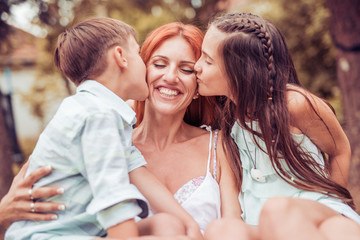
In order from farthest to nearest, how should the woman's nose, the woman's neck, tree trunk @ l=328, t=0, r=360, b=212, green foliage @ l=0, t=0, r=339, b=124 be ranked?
green foliage @ l=0, t=0, r=339, b=124 < tree trunk @ l=328, t=0, r=360, b=212 < the woman's neck < the woman's nose

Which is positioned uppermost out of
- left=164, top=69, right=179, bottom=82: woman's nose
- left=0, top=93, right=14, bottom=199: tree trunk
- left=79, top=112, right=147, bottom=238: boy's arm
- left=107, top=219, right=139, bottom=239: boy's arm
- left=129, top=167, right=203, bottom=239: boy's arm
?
left=164, top=69, right=179, bottom=82: woman's nose

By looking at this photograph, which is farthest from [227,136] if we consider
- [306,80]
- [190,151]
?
[306,80]

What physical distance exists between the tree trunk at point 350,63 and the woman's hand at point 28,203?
362cm

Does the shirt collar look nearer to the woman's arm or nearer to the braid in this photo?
the woman's arm

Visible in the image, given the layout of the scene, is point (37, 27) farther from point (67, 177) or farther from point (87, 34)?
point (67, 177)

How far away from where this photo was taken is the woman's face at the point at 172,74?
2625 mm

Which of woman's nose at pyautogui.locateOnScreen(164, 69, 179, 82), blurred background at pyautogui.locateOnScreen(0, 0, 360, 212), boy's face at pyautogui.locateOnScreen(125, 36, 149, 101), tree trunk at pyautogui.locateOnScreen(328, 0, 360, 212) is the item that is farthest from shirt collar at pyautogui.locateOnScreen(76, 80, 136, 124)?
tree trunk at pyautogui.locateOnScreen(328, 0, 360, 212)

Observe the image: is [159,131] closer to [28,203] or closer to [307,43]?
[28,203]

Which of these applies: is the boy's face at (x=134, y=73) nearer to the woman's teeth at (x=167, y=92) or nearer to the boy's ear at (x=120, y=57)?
the boy's ear at (x=120, y=57)

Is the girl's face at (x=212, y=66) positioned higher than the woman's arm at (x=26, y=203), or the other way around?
the girl's face at (x=212, y=66)

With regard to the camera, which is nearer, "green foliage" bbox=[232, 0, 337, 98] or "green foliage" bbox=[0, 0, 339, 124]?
"green foliage" bbox=[0, 0, 339, 124]

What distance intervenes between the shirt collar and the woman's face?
0.60 m

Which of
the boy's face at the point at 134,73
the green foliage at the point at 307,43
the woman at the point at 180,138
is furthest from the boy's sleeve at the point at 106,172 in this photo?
the green foliage at the point at 307,43

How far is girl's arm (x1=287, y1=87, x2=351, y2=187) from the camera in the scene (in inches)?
88.7
